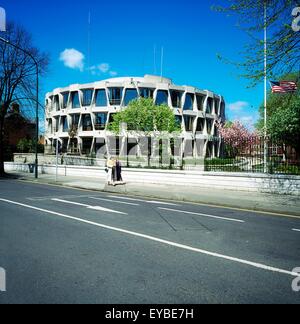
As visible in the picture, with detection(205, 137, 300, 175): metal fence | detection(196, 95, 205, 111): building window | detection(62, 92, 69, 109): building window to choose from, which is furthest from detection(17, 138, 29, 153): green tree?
detection(205, 137, 300, 175): metal fence

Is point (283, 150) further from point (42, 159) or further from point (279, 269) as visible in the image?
point (42, 159)

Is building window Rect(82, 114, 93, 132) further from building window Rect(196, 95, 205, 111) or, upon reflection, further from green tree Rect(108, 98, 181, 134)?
building window Rect(196, 95, 205, 111)

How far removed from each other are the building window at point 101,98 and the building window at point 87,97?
1563 millimetres

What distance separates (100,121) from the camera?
55.2 m

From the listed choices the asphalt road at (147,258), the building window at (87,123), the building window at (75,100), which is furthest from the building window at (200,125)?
the asphalt road at (147,258)

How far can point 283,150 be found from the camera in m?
14.7

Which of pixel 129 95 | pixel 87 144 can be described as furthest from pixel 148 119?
pixel 87 144

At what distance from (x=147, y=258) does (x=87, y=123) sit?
175ft

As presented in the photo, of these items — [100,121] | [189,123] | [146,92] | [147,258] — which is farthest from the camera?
[189,123]

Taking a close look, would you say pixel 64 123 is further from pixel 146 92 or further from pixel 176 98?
pixel 176 98
